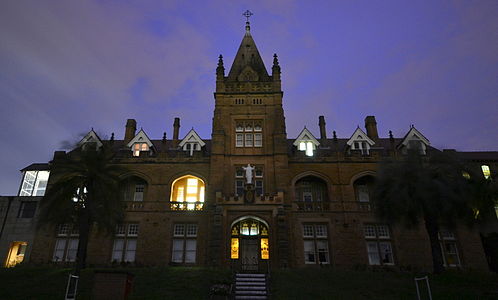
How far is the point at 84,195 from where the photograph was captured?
25.2 metres

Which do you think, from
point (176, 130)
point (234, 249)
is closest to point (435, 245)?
point (234, 249)

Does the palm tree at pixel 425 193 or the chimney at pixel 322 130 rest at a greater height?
the chimney at pixel 322 130

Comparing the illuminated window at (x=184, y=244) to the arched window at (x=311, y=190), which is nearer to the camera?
the illuminated window at (x=184, y=244)

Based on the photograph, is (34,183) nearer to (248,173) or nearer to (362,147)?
(248,173)

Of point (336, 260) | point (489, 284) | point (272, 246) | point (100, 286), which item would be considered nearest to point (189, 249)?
point (272, 246)

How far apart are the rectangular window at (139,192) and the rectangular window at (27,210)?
10.9 m

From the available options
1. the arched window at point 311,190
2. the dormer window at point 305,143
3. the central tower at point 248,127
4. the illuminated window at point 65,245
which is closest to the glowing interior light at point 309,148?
the dormer window at point 305,143

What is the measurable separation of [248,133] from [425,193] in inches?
672

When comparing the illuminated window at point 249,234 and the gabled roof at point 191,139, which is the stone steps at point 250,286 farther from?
the gabled roof at point 191,139

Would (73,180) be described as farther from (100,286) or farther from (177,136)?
(177,136)

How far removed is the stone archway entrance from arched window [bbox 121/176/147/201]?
9.94 metres

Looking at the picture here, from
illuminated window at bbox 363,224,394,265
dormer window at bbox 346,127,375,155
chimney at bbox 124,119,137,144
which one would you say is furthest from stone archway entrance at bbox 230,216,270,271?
chimney at bbox 124,119,137,144

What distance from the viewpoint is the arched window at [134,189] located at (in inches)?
1326

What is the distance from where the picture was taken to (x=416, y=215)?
80.9 feet
